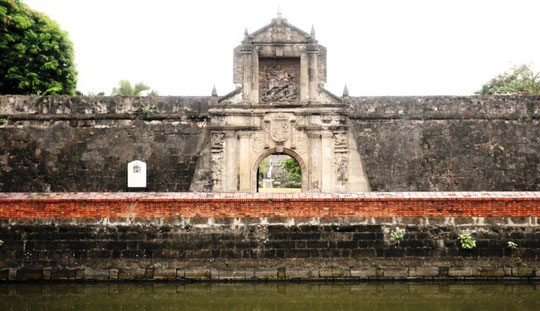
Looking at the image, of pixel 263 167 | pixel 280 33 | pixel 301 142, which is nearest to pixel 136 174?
pixel 301 142

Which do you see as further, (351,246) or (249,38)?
(249,38)

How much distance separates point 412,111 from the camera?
1369cm

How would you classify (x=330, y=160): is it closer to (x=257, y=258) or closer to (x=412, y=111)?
(x=412, y=111)

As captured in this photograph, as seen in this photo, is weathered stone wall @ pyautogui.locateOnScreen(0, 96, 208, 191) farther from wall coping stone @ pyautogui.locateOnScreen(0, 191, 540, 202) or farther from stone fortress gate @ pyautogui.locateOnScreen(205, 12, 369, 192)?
wall coping stone @ pyautogui.locateOnScreen(0, 191, 540, 202)

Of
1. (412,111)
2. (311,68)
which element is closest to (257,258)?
(311,68)

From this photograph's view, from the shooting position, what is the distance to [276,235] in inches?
340

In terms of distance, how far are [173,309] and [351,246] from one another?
10.4ft

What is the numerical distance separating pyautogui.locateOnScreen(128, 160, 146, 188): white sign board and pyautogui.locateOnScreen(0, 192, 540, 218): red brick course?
4604 millimetres

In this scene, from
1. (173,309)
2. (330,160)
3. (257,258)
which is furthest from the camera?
(330,160)

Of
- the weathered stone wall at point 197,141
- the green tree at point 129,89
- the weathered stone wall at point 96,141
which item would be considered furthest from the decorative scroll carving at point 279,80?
the green tree at point 129,89

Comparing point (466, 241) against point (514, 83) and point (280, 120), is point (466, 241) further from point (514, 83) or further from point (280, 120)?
point (514, 83)

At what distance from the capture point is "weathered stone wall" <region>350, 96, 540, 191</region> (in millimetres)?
13391

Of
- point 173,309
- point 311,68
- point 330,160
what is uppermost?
point 311,68

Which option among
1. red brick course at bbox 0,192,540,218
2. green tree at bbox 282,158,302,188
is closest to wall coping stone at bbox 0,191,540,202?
red brick course at bbox 0,192,540,218
